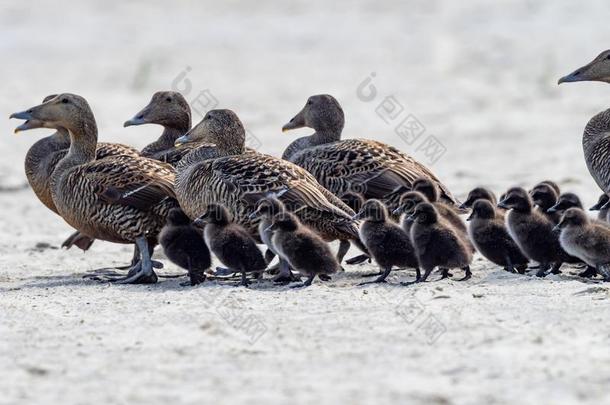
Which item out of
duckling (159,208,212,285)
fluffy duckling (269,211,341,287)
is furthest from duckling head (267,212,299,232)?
duckling (159,208,212,285)

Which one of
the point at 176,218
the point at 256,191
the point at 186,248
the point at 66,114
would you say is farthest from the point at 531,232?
the point at 66,114

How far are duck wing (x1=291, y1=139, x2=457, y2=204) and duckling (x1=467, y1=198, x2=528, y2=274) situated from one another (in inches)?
33.6

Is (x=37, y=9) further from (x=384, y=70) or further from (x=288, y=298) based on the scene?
(x=288, y=298)

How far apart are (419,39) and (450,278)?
16.4 m

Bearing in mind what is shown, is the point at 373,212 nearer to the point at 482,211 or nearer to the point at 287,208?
the point at 287,208

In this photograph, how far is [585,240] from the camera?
833 cm

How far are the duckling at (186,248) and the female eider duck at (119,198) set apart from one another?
23cm

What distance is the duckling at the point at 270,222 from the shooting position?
869 centimetres

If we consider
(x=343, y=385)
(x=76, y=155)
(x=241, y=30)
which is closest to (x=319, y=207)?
(x=76, y=155)

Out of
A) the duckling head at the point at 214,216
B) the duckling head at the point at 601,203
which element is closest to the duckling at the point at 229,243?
the duckling head at the point at 214,216

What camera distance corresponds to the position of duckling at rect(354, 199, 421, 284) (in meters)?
8.56

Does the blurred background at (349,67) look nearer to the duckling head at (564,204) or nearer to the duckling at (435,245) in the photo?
the duckling head at (564,204)

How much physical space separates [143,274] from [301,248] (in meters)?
1.25

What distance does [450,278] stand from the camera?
880 centimetres
